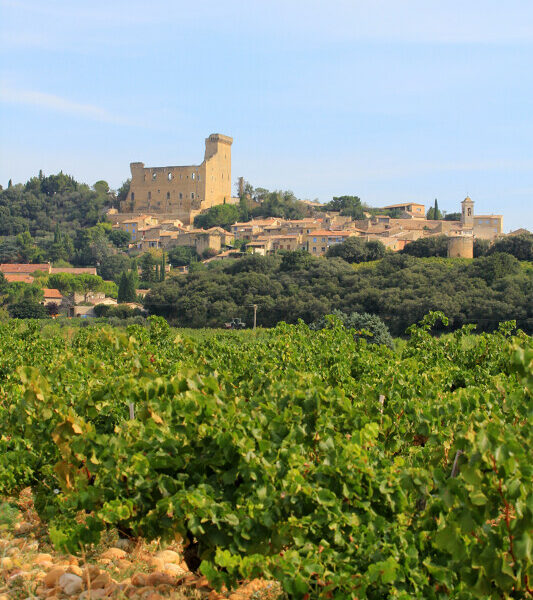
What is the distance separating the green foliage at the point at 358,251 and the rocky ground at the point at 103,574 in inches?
1666

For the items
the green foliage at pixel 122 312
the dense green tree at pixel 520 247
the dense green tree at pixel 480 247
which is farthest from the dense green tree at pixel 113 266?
the dense green tree at pixel 520 247

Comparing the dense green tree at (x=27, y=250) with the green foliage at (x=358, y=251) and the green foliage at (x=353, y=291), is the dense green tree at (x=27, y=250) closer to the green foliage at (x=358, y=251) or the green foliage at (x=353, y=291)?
the green foliage at (x=353, y=291)

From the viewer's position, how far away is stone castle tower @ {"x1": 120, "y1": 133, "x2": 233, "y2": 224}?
78688 mm

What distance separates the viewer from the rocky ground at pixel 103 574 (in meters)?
3.72

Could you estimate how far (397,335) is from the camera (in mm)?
33438

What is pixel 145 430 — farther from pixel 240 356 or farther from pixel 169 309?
pixel 169 309

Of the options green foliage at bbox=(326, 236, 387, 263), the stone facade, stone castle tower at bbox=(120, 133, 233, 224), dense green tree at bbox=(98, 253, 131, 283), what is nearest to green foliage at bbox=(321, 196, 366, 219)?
stone castle tower at bbox=(120, 133, 233, 224)

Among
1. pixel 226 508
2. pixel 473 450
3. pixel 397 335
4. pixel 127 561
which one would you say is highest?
pixel 473 450

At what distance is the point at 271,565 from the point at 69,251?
2560 inches

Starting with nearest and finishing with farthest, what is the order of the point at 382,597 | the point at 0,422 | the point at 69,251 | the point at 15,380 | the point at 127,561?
the point at 382,597 → the point at 127,561 → the point at 0,422 → the point at 15,380 → the point at 69,251

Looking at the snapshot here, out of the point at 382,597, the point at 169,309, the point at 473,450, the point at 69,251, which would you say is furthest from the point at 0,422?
the point at 69,251

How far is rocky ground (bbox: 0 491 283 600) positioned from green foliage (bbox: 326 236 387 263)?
1666 inches

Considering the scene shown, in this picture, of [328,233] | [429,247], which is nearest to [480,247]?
[429,247]

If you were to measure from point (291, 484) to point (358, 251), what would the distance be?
4377 cm
